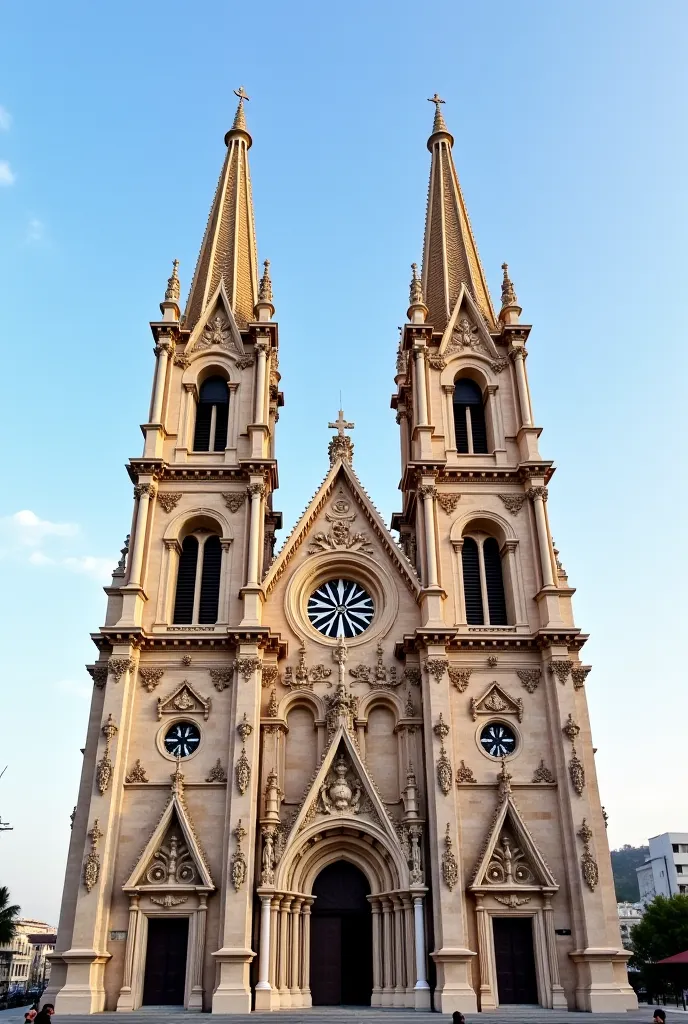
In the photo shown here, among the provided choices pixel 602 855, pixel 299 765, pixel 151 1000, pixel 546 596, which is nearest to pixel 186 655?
pixel 299 765

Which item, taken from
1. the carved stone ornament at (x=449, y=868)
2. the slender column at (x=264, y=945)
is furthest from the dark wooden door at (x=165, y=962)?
the carved stone ornament at (x=449, y=868)

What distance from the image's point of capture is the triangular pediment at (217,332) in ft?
115

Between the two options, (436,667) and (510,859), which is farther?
(436,667)

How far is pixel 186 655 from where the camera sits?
92.9 feet

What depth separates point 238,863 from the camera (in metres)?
24.6

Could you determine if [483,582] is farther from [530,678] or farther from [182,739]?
[182,739]

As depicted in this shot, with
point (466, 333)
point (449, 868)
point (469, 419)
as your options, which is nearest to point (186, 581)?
point (469, 419)

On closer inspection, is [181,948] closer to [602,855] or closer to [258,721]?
[258,721]

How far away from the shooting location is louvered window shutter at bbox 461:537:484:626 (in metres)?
30.3

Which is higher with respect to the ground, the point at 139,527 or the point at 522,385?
the point at 522,385

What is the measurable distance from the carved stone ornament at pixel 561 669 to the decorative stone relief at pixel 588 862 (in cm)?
450

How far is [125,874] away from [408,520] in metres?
16.8

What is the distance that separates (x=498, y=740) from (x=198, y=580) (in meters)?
11.6

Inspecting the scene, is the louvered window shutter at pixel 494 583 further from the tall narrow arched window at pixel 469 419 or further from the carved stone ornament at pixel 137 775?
the carved stone ornament at pixel 137 775
